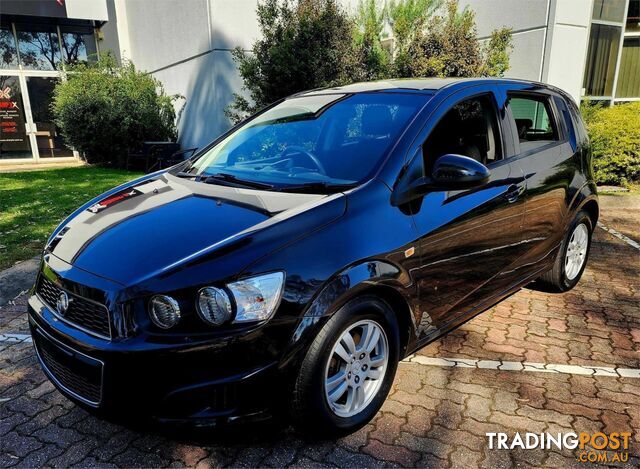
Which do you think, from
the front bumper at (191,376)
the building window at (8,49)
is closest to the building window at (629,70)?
the front bumper at (191,376)

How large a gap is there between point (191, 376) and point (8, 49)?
17.4 m

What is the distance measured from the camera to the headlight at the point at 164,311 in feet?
6.79

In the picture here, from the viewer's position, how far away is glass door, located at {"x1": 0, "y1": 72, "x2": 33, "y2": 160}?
1540 cm

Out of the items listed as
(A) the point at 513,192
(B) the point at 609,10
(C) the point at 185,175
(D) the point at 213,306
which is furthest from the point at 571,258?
(B) the point at 609,10

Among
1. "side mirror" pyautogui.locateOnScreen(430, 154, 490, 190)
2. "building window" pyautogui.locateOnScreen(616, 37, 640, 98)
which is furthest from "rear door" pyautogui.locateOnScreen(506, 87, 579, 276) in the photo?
"building window" pyautogui.locateOnScreen(616, 37, 640, 98)

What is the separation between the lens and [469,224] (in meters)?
2.99

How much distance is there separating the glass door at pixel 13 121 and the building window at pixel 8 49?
39 cm

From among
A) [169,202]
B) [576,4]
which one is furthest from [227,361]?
[576,4]

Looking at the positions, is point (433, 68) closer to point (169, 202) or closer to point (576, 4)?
point (576, 4)

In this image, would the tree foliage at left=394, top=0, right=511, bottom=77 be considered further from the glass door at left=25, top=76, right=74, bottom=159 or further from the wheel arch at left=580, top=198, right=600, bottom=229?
the glass door at left=25, top=76, right=74, bottom=159

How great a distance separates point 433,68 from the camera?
884 centimetres

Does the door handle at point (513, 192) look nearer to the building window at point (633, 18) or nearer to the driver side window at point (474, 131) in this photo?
the driver side window at point (474, 131)

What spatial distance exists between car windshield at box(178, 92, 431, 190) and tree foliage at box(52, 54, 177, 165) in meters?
10.8

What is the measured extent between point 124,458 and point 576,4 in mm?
10711
